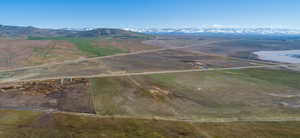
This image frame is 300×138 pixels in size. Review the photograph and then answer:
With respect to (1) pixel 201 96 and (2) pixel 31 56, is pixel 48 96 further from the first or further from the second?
(2) pixel 31 56

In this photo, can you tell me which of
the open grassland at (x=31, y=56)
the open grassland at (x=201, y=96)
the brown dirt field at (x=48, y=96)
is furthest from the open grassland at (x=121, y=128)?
the open grassland at (x=31, y=56)

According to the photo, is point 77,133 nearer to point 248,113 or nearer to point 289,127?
point 248,113

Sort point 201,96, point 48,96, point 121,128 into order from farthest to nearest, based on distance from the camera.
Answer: point 201,96 < point 48,96 < point 121,128

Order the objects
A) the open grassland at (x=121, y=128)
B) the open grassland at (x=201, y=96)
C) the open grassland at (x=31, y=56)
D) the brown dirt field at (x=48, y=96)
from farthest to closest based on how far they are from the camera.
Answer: the open grassland at (x=31, y=56), the brown dirt field at (x=48, y=96), the open grassland at (x=201, y=96), the open grassland at (x=121, y=128)

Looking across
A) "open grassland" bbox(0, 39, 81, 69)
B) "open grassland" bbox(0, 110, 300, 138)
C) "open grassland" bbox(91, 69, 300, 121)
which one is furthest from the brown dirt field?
"open grassland" bbox(0, 39, 81, 69)

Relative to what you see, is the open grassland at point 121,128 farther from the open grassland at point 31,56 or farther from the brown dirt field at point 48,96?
the open grassland at point 31,56

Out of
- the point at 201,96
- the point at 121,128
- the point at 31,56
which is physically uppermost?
the point at 31,56

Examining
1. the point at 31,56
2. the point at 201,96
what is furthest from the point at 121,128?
the point at 31,56
